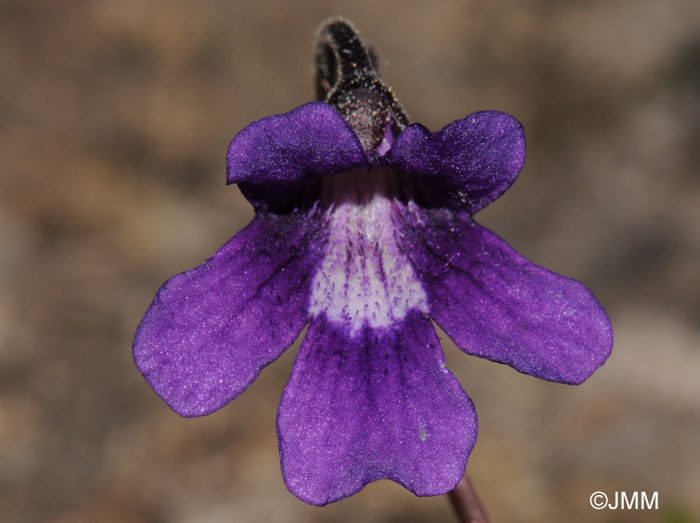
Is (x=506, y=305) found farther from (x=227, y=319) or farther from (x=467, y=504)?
(x=227, y=319)

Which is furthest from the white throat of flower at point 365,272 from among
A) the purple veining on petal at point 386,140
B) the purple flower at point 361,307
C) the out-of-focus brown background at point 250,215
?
the out-of-focus brown background at point 250,215

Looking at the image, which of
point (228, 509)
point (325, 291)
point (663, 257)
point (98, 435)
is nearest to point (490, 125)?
point (325, 291)

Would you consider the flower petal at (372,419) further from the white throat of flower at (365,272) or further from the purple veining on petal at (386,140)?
the purple veining on petal at (386,140)

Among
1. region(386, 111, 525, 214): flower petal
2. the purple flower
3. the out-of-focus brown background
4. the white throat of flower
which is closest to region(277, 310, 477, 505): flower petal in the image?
the purple flower

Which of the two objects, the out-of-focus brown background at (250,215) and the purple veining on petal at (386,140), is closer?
the purple veining on petal at (386,140)

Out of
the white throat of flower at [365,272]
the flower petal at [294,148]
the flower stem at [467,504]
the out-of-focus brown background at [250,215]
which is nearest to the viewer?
the flower petal at [294,148]

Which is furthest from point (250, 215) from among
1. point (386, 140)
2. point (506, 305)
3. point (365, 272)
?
point (506, 305)

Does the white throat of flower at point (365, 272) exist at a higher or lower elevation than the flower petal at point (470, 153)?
lower
